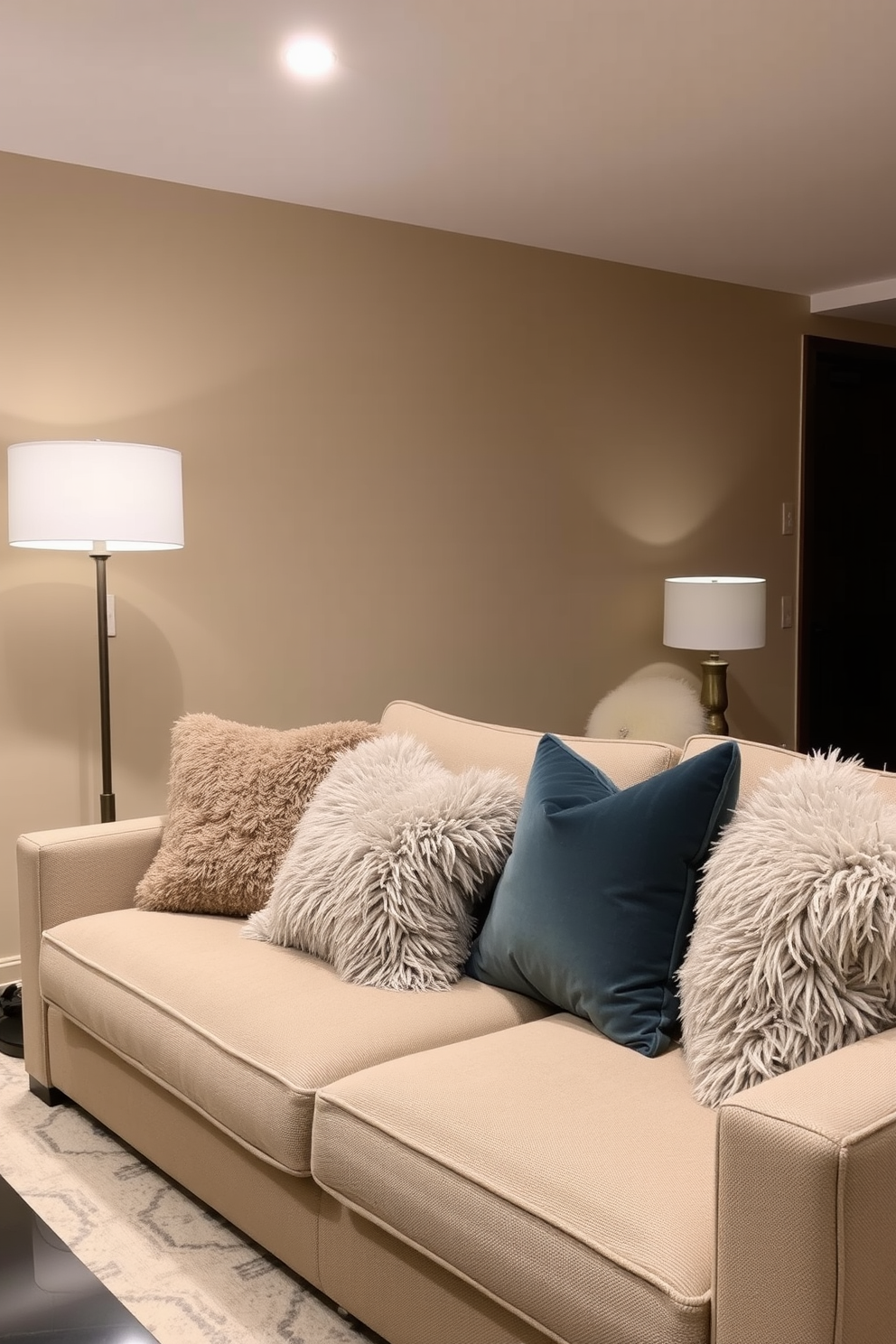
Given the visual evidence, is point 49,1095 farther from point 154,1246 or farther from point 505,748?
point 505,748

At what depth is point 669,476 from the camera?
4910 millimetres

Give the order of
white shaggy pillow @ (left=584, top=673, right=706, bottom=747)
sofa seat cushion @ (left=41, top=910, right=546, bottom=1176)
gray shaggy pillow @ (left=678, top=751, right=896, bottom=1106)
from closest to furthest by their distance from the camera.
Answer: gray shaggy pillow @ (left=678, top=751, right=896, bottom=1106), sofa seat cushion @ (left=41, top=910, right=546, bottom=1176), white shaggy pillow @ (left=584, top=673, right=706, bottom=747)

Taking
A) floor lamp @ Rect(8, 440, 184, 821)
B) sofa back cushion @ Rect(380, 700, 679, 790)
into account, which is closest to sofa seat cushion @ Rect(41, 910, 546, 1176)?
sofa back cushion @ Rect(380, 700, 679, 790)

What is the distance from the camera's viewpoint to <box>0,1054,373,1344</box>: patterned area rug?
1890 millimetres

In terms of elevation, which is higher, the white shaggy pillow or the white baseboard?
the white shaggy pillow

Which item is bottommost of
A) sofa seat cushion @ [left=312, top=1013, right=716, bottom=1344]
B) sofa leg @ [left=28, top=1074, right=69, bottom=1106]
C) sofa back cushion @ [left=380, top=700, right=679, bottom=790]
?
sofa leg @ [left=28, top=1074, right=69, bottom=1106]

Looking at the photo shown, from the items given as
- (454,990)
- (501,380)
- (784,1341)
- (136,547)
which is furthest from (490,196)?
(784,1341)

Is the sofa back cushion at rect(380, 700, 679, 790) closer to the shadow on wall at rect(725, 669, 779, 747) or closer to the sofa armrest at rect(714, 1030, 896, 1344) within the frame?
→ the sofa armrest at rect(714, 1030, 896, 1344)

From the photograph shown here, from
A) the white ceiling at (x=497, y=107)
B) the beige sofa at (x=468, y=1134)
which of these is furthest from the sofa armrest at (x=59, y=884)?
the white ceiling at (x=497, y=107)

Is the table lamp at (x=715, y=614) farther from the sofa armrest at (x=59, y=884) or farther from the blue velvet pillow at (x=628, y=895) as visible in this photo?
the blue velvet pillow at (x=628, y=895)

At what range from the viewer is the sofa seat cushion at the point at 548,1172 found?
1.36 metres

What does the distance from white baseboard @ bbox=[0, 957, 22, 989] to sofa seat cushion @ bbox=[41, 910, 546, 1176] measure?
104 centimetres

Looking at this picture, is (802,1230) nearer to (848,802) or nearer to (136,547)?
(848,802)

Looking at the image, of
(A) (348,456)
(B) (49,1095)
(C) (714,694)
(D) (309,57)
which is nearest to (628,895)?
(B) (49,1095)
